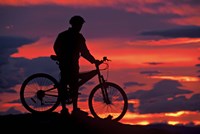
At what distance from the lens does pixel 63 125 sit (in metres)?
14.5

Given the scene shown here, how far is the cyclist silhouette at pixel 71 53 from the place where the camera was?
1475 cm

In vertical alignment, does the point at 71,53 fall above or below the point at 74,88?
above

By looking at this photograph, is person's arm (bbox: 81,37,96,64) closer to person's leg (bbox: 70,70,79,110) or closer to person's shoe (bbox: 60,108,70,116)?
person's leg (bbox: 70,70,79,110)

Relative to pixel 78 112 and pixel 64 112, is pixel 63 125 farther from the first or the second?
pixel 78 112

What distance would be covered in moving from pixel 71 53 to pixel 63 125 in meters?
2.57

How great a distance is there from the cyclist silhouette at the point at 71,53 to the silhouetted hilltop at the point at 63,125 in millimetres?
871

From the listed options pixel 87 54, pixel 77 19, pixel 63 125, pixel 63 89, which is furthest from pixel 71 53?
pixel 63 125

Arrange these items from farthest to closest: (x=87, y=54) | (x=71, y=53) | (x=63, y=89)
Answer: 1. (x=63, y=89)
2. (x=87, y=54)
3. (x=71, y=53)

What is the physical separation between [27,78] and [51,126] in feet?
7.39

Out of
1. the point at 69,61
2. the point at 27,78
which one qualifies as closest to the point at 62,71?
the point at 69,61

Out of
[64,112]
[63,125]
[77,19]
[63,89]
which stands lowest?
[63,125]

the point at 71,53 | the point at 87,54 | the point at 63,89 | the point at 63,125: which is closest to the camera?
the point at 63,125

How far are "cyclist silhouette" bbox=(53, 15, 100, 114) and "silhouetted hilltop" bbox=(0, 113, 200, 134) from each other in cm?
87

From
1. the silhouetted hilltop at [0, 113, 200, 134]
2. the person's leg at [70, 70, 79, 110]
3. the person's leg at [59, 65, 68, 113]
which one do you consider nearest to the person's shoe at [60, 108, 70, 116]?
the person's leg at [59, 65, 68, 113]
